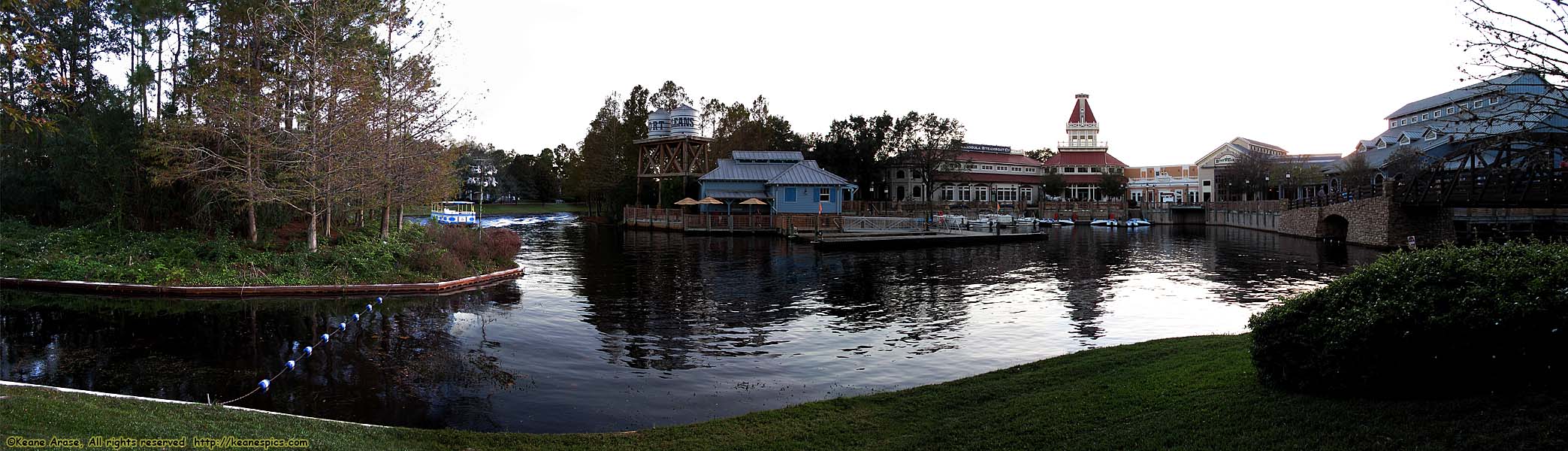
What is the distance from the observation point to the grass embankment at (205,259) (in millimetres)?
18953

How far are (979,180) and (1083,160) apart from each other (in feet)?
59.9

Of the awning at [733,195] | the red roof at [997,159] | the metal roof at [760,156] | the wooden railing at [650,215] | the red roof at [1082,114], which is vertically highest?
the red roof at [1082,114]

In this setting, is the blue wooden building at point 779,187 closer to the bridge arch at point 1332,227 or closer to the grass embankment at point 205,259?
the bridge arch at point 1332,227

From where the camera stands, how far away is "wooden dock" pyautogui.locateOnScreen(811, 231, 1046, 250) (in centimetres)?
4241

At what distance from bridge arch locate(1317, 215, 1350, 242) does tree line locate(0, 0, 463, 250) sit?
154 ft

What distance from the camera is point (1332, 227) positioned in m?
46.4

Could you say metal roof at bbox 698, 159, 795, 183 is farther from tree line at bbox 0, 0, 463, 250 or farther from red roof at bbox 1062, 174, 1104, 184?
red roof at bbox 1062, 174, 1104, 184

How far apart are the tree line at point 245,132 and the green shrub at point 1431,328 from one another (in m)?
23.0

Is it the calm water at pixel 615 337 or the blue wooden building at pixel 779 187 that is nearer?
the calm water at pixel 615 337

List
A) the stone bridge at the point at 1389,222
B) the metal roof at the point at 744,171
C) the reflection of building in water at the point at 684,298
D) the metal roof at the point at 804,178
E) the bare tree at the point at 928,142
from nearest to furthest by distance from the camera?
1. the reflection of building in water at the point at 684,298
2. the stone bridge at the point at 1389,222
3. the metal roof at the point at 804,178
4. the metal roof at the point at 744,171
5. the bare tree at the point at 928,142

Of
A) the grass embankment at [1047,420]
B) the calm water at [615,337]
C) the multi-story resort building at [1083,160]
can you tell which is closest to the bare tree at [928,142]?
the multi-story resort building at [1083,160]

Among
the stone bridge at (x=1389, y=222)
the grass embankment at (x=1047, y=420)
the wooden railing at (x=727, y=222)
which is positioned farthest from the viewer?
the wooden railing at (x=727, y=222)

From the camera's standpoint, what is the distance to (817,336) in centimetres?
1556

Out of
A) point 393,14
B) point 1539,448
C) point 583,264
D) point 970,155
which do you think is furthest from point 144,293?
point 970,155
